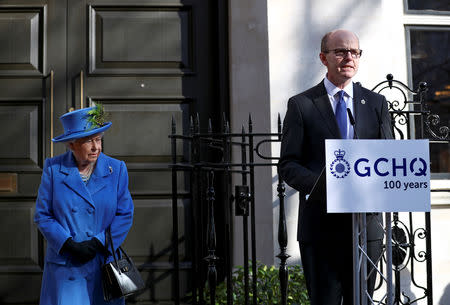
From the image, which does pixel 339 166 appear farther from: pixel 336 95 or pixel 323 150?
pixel 336 95

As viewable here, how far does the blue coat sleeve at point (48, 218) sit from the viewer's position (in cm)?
405

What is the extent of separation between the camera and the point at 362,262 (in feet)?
10.7

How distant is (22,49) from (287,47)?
2587mm

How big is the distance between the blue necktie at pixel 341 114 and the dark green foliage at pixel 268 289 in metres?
2.10

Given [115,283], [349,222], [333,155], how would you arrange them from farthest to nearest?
[115,283]
[349,222]
[333,155]

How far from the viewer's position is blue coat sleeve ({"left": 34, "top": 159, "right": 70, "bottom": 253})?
13.3 feet

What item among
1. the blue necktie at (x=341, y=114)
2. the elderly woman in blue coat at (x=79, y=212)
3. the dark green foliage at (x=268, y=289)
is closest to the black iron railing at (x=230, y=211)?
the dark green foliage at (x=268, y=289)

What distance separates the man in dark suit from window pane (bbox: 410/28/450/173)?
303cm

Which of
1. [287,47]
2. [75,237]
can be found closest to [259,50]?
[287,47]

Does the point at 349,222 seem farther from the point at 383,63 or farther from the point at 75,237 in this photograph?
the point at 383,63

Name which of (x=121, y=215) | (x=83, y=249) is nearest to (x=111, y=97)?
(x=121, y=215)

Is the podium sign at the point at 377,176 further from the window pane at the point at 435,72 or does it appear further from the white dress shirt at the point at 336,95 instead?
the window pane at the point at 435,72

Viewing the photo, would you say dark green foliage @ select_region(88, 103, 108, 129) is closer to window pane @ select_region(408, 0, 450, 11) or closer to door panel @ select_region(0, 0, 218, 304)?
door panel @ select_region(0, 0, 218, 304)

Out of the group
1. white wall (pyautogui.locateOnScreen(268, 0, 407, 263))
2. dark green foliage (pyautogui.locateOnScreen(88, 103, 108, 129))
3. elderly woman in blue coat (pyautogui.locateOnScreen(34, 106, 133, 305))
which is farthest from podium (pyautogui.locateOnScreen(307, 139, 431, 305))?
white wall (pyautogui.locateOnScreen(268, 0, 407, 263))
